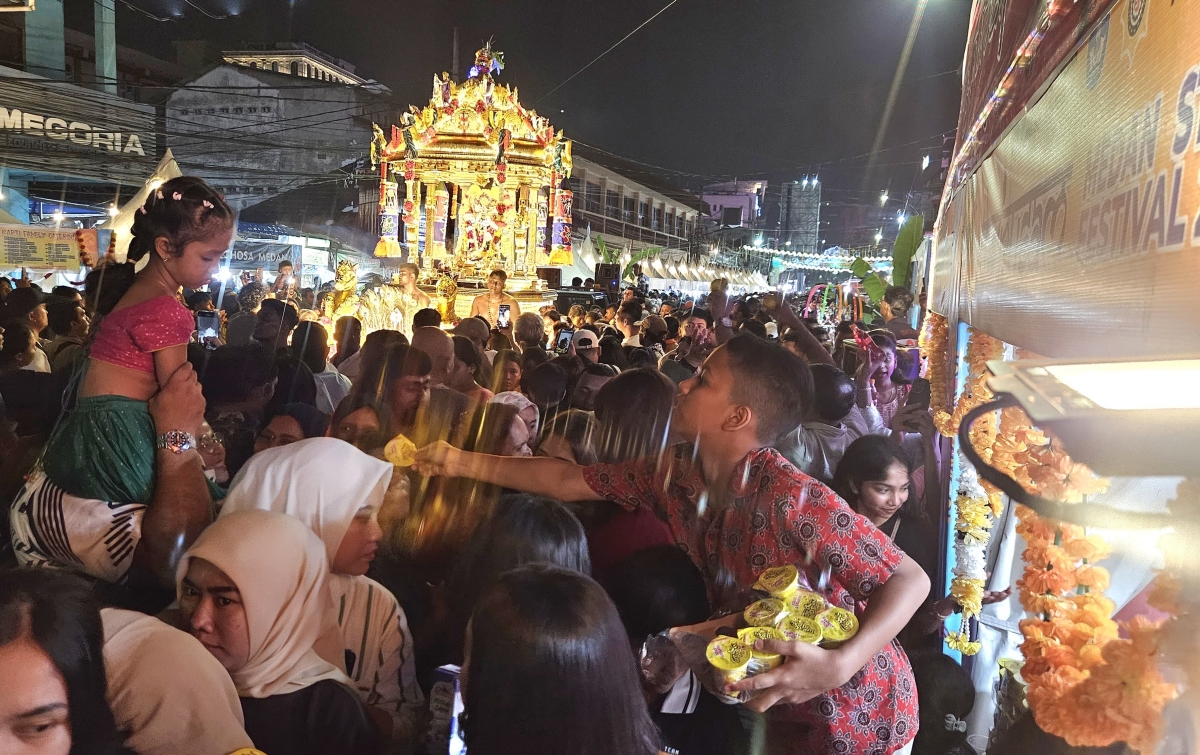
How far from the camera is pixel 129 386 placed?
2447mm

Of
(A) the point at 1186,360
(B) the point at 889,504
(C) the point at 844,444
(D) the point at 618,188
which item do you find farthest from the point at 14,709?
(D) the point at 618,188

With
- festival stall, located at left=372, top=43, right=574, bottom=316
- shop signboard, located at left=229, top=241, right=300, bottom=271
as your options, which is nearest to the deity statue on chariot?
festival stall, located at left=372, top=43, right=574, bottom=316

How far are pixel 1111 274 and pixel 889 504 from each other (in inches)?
94.0

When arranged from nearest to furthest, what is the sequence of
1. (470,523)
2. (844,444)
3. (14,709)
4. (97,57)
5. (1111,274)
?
(1111,274) → (14,709) → (470,523) → (844,444) → (97,57)

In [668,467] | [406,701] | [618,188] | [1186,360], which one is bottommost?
[406,701]

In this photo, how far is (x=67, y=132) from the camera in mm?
18938

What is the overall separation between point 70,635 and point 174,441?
103cm

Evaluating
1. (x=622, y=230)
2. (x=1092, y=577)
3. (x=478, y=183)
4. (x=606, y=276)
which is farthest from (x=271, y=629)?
(x=622, y=230)

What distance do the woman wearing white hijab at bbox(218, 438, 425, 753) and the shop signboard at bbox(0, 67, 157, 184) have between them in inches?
731

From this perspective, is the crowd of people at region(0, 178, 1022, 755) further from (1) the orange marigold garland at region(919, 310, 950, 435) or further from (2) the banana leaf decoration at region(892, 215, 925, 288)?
Result: (2) the banana leaf decoration at region(892, 215, 925, 288)

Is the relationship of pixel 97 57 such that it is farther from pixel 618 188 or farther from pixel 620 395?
pixel 620 395

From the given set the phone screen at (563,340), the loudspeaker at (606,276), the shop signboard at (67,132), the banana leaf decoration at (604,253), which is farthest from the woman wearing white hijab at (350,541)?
the banana leaf decoration at (604,253)

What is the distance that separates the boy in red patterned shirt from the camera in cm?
176

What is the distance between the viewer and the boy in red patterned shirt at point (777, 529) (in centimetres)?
176
